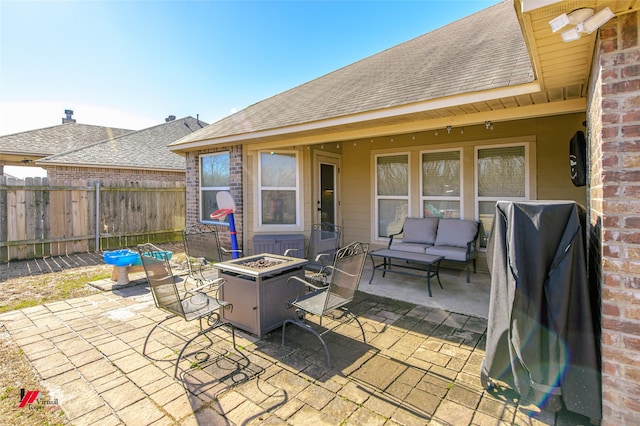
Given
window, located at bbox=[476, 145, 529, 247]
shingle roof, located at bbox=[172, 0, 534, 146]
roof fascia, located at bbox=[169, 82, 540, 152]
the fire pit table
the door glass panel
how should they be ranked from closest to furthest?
the fire pit table, roof fascia, located at bbox=[169, 82, 540, 152], shingle roof, located at bbox=[172, 0, 534, 146], window, located at bbox=[476, 145, 529, 247], the door glass panel

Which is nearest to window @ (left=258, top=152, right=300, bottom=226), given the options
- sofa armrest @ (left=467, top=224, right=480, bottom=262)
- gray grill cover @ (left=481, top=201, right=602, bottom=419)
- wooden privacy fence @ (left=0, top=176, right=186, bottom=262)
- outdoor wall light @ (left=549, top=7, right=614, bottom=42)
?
sofa armrest @ (left=467, top=224, right=480, bottom=262)

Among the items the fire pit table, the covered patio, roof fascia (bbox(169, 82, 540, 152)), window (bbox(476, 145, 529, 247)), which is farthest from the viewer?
window (bbox(476, 145, 529, 247))

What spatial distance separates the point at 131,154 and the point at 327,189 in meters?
9.40

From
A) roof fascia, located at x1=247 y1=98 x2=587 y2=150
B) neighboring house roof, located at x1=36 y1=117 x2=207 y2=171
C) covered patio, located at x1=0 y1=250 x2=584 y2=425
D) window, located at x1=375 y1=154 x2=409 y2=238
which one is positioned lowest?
covered patio, located at x1=0 y1=250 x2=584 y2=425

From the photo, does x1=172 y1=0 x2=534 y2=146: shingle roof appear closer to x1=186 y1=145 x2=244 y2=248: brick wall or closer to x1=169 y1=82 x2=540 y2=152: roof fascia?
x1=169 y1=82 x2=540 y2=152: roof fascia

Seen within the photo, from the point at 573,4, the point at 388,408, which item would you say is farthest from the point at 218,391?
the point at 573,4

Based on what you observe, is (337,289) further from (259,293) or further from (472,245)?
(472,245)

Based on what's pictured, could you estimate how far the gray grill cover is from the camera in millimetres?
1962

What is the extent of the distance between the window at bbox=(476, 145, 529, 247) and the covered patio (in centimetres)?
238

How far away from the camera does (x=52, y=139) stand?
13570mm

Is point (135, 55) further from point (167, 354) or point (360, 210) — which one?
point (167, 354)

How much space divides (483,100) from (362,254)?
2344 mm

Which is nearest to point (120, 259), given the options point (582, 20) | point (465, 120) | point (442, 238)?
point (442, 238)

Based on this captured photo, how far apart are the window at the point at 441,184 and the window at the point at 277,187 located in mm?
2716
